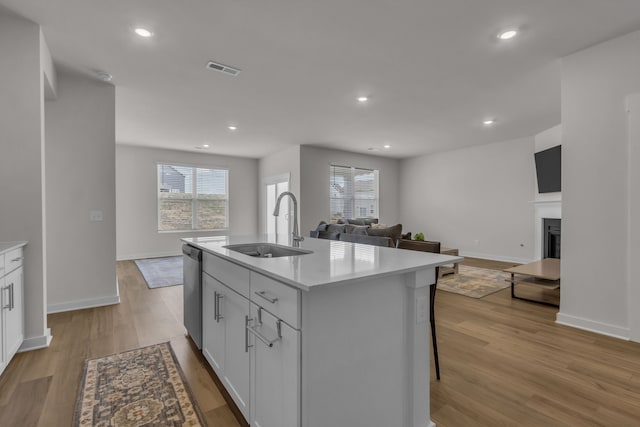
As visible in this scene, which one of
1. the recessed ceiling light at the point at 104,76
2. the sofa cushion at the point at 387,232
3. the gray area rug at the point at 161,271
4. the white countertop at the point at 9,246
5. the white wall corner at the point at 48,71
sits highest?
the recessed ceiling light at the point at 104,76

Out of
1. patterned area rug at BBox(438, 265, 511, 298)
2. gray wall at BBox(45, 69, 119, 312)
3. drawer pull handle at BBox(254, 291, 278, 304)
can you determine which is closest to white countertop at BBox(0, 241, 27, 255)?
gray wall at BBox(45, 69, 119, 312)

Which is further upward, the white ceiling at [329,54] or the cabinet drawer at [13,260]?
the white ceiling at [329,54]

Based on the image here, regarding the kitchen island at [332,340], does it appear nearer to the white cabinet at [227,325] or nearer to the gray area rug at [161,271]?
the white cabinet at [227,325]

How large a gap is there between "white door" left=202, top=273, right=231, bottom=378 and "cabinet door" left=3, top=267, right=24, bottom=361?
4.12 feet

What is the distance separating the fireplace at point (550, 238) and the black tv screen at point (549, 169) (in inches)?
21.5

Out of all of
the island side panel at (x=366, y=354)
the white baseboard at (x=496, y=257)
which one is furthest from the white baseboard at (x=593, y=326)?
the white baseboard at (x=496, y=257)

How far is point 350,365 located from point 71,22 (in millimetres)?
3210

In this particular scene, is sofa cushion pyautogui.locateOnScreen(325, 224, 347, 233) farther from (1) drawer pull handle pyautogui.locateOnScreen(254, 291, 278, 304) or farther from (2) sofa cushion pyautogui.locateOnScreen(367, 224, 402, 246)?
(1) drawer pull handle pyautogui.locateOnScreen(254, 291, 278, 304)

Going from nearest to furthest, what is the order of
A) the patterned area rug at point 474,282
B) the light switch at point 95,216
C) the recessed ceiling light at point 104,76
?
A: the recessed ceiling light at point 104,76
the light switch at point 95,216
the patterned area rug at point 474,282

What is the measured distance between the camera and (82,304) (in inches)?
133

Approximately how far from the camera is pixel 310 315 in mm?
1103

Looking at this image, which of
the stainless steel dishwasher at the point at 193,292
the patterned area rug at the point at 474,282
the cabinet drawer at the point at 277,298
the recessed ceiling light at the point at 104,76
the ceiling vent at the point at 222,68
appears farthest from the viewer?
the patterned area rug at the point at 474,282

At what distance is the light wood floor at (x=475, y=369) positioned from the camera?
1.65 m

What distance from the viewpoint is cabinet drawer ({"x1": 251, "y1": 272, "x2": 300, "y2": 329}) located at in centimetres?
111
